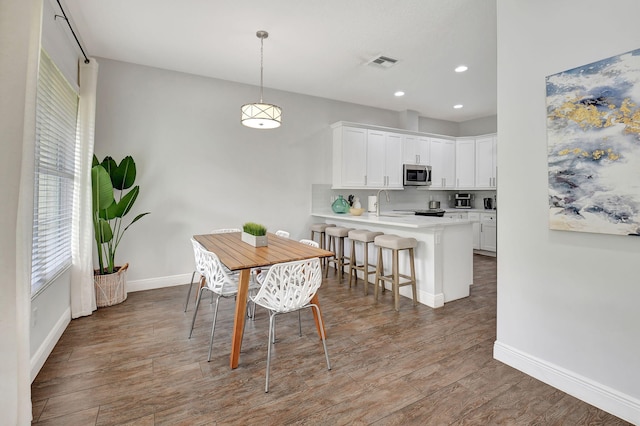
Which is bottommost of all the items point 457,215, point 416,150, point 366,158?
point 457,215

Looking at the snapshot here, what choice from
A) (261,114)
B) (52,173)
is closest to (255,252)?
(261,114)

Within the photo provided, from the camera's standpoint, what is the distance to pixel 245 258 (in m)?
2.32

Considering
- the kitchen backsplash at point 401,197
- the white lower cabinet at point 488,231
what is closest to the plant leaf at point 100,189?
the kitchen backsplash at point 401,197

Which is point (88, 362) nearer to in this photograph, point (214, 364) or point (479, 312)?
point (214, 364)

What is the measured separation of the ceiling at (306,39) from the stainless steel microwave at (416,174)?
1579 millimetres

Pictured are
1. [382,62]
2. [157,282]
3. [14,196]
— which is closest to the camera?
[14,196]

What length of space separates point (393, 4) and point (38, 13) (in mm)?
2481

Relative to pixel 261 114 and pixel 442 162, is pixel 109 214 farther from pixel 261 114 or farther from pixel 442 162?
pixel 442 162

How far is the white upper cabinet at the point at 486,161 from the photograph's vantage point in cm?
619

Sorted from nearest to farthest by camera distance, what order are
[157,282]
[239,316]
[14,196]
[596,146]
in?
1. [14,196]
2. [596,146]
3. [239,316]
4. [157,282]

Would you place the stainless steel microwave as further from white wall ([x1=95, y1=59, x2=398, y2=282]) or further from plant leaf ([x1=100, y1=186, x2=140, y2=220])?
plant leaf ([x1=100, y1=186, x2=140, y2=220])

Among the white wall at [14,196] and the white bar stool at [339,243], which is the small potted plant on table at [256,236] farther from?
the white bar stool at [339,243]

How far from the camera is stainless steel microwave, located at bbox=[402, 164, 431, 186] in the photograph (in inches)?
234

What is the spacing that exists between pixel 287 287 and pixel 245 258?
42cm
